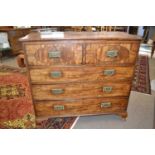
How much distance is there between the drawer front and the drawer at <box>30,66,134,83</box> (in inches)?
3.2

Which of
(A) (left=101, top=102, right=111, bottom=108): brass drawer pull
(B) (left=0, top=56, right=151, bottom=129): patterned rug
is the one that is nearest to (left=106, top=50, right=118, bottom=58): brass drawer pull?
(A) (left=101, top=102, right=111, bottom=108): brass drawer pull

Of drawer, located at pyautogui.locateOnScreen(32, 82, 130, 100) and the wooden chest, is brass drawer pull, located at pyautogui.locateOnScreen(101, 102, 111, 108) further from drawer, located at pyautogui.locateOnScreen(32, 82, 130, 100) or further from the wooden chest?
drawer, located at pyautogui.locateOnScreen(32, 82, 130, 100)

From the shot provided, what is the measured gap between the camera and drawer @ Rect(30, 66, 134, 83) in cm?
160

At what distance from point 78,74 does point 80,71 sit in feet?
0.13

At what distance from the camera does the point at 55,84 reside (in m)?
1.69

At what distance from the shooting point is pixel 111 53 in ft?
5.10

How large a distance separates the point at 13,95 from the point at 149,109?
2.06 m

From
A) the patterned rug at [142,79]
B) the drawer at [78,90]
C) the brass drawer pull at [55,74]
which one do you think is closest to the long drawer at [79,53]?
the brass drawer pull at [55,74]

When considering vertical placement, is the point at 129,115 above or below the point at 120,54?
below

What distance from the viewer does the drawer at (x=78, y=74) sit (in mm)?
1603

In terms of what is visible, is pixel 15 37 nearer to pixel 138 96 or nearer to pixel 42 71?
pixel 42 71

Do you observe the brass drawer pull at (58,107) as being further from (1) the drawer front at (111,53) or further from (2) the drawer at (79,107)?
(1) the drawer front at (111,53)

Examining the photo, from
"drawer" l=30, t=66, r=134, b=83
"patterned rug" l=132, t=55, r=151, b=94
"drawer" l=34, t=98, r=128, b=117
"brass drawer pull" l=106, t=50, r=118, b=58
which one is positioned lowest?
"patterned rug" l=132, t=55, r=151, b=94
